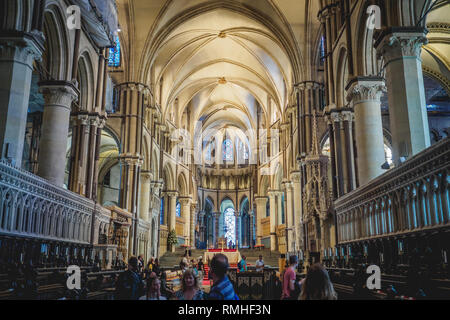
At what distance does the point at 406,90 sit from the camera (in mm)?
8750

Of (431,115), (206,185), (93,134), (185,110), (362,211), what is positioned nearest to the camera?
(362,211)

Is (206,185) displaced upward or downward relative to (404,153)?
upward

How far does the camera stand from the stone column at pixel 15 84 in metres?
9.03

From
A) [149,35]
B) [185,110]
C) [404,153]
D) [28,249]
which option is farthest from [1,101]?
[185,110]

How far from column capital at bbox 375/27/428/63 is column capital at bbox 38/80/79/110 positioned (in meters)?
9.26

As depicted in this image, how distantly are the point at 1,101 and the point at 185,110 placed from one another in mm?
28383

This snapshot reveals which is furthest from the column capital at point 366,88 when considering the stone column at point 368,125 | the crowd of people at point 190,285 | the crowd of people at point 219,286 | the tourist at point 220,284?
the tourist at point 220,284

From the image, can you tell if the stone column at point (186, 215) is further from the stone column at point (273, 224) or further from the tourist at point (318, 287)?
the tourist at point (318, 287)

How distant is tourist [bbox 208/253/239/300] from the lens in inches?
125

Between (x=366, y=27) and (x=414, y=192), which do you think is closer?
(x=414, y=192)

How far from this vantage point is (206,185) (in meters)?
45.6

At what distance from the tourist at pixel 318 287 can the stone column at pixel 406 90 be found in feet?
21.2

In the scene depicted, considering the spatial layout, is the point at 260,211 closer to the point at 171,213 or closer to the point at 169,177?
the point at 171,213

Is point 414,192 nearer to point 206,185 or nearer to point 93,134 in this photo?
point 93,134
